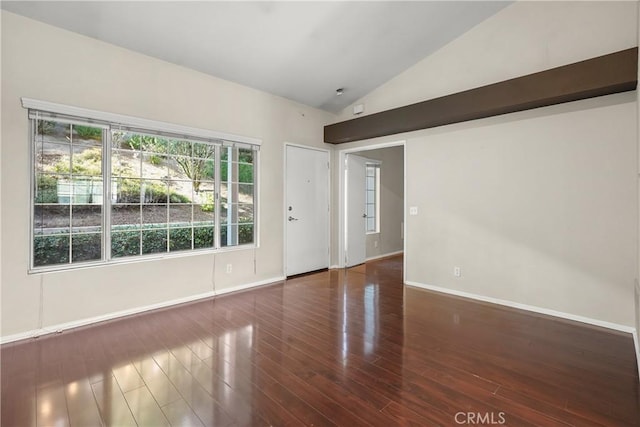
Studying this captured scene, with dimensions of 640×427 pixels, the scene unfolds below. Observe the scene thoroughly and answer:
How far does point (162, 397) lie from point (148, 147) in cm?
276

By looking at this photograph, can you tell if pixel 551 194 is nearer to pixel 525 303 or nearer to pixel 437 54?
pixel 525 303

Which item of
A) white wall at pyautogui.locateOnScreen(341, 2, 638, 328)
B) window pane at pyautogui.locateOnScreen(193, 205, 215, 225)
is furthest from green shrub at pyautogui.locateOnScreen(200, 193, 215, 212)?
white wall at pyautogui.locateOnScreen(341, 2, 638, 328)

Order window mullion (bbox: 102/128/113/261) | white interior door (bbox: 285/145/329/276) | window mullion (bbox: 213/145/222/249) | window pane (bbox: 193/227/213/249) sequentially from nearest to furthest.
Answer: window mullion (bbox: 102/128/113/261) → window pane (bbox: 193/227/213/249) → window mullion (bbox: 213/145/222/249) → white interior door (bbox: 285/145/329/276)

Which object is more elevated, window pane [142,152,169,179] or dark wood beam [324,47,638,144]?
dark wood beam [324,47,638,144]

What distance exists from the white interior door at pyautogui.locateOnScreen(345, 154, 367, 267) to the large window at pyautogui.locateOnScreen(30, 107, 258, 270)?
198cm

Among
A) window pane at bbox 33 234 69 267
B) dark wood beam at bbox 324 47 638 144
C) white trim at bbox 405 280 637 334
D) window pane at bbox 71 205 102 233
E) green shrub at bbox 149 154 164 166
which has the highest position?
dark wood beam at bbox 324 47 638 144

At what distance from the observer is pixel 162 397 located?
1.87 m

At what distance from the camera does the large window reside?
2912 millimetres

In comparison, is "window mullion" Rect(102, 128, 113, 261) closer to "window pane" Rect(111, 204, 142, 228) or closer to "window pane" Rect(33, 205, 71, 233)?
"window pane" Rect(111, 204, 142, 228)

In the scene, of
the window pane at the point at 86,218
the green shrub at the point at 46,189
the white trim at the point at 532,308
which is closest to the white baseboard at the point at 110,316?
the window pane at the point at 86,218

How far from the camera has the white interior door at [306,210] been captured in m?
4.96

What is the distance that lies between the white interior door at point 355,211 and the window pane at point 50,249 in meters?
4.11

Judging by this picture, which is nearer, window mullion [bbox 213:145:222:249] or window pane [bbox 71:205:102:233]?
window pane [bbox 71:205:102:233]

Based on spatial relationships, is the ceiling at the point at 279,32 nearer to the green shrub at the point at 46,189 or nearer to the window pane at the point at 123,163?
the window pane at the point at 123,163
